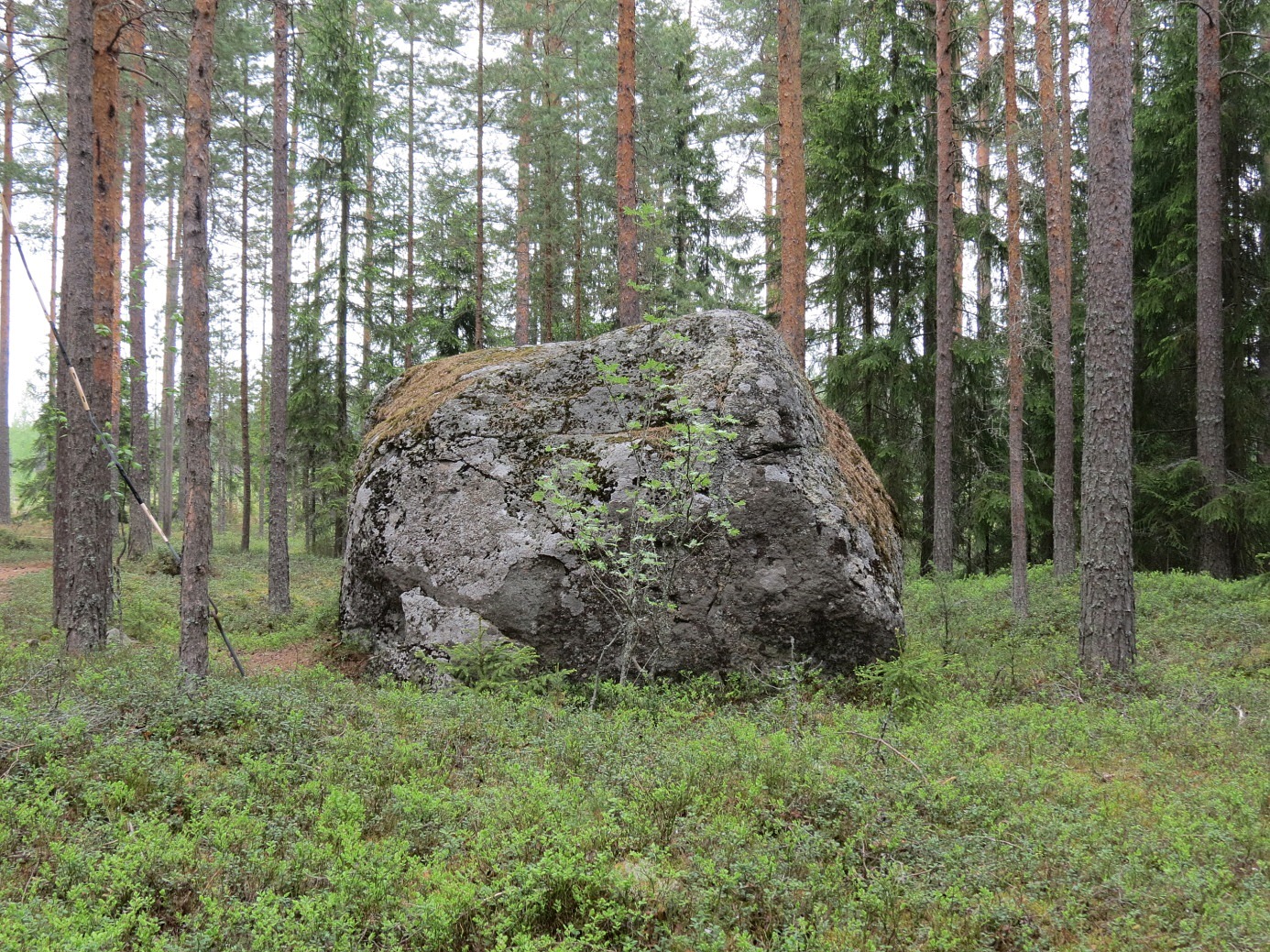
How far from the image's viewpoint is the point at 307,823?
4020mm

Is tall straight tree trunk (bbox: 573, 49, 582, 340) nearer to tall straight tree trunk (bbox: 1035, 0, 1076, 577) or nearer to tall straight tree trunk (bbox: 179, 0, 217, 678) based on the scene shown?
tall straight tree trunk (bbox: 1035, 0, 1076, 577)

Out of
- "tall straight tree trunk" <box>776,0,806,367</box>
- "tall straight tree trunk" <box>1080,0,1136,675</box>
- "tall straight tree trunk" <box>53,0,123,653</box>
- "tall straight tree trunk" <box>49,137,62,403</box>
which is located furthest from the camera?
"tall straight tree trunk" <box>49,137,62,403</box>

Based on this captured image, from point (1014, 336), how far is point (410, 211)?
Result: 16.7m

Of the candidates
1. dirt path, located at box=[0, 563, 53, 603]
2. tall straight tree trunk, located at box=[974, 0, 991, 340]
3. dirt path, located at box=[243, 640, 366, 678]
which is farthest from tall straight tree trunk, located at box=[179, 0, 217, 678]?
tall straight tree trunk, located at box=[974, 0, 991, 340]

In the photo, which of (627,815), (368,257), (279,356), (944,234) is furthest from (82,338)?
(368,257)

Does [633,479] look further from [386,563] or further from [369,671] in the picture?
[369,671]

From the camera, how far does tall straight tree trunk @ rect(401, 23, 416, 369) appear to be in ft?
65.4

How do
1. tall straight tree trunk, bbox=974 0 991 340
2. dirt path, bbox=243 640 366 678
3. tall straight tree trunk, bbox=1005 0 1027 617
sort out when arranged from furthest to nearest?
tall straight tree trunk, bbox=974 0 991 340 → tall straight tree trunk, bbox=1005 0 1027 617 → dirt path, bbox=243 640 366 678

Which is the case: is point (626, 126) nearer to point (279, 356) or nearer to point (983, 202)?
point (279, 356)

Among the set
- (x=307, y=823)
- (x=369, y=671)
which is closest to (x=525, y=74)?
(x=369, y=671)

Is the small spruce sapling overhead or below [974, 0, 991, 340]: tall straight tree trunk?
below

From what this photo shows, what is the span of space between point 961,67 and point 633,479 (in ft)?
43.8

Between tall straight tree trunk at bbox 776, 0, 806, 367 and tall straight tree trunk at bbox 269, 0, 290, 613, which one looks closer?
tall straight tree trunk at bbox 269, 0, 290, 613

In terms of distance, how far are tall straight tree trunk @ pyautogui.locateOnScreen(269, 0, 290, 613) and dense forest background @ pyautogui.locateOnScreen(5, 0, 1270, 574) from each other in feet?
3.87
